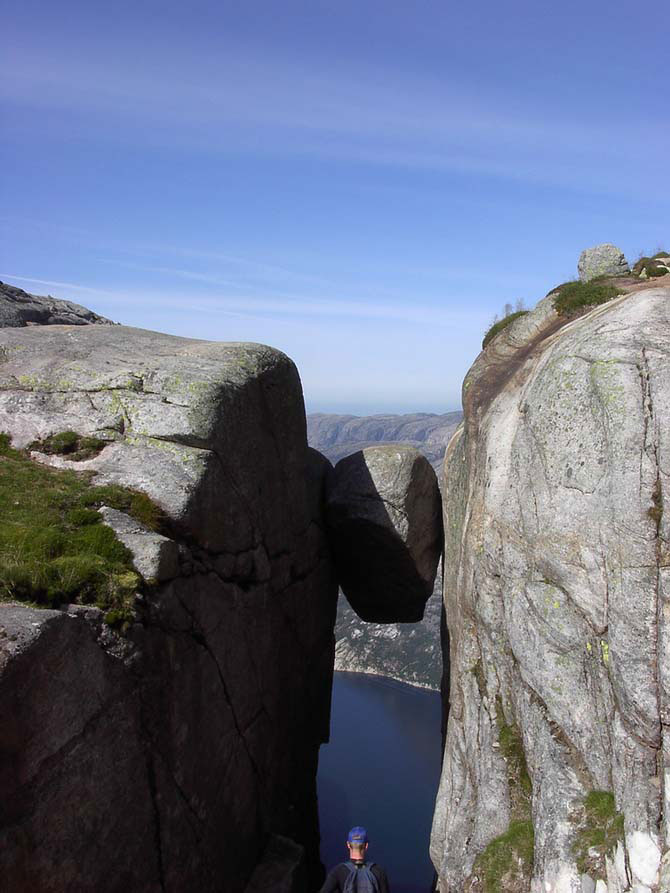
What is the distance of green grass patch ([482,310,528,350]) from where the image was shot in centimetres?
2192

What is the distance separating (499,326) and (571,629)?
458 inches

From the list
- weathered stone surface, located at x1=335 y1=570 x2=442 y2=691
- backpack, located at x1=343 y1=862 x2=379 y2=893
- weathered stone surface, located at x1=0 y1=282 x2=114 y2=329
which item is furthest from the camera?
weathered stone surface, located at x1=335 y1=570 x2=442 y2=691

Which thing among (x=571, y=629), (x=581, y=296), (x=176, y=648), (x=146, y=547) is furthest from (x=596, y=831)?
A: (x=581, y=296)

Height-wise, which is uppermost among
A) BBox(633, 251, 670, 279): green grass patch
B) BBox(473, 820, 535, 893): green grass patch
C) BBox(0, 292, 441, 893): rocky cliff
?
BBox(633, 251, 670, 279): green grass patch

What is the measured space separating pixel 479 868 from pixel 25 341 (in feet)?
54.6

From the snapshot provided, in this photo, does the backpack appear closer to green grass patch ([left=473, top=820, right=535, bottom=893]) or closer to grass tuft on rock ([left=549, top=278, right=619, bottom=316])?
green grass patch ([left=473, top=820, right=535, bottom=893])

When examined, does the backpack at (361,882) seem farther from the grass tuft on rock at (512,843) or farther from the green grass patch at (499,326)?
the green grass patch at (499,326)

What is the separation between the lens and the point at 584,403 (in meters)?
13.5

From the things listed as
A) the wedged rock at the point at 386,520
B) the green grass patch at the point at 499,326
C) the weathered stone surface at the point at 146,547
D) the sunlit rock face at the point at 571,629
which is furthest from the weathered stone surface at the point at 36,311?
the sunlit rock face at the point at 571,629

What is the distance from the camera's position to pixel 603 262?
70.6ft

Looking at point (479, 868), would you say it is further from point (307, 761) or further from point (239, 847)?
point (307, 761)

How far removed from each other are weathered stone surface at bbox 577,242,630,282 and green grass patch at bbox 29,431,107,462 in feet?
49.4

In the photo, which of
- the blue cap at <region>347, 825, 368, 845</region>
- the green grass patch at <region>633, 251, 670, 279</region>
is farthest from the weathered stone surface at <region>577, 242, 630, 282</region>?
the blue cap at <region>347, 825, 368, 845</region>

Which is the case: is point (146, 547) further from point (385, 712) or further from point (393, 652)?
point (393, 652)
